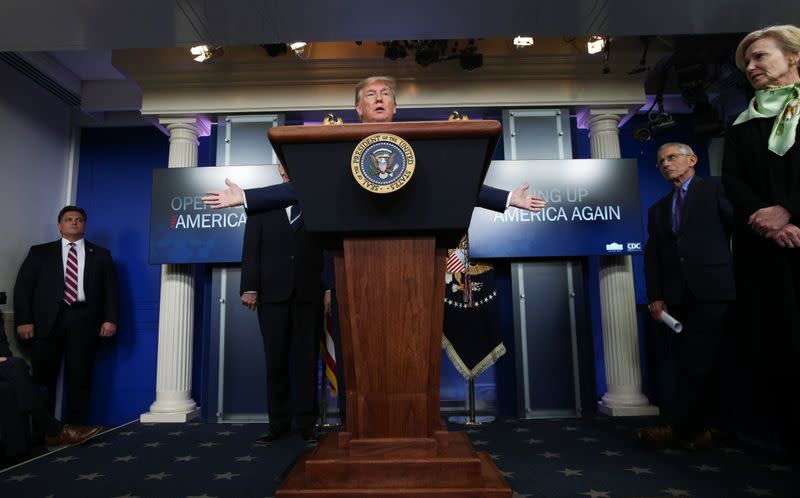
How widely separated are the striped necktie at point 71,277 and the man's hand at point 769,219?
4059 millimetres

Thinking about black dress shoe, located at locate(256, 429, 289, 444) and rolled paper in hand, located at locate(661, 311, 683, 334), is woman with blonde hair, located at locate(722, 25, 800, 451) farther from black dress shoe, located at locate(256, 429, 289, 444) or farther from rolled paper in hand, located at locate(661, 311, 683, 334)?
black dress shoe, located at locate(256, 429, 289, 444)

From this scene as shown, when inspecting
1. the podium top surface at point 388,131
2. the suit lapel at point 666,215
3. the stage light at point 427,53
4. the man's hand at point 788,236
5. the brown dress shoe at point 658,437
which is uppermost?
the stage light at point 427,53

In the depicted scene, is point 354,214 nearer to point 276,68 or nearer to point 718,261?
point 718,261

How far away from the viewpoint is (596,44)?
384 cm

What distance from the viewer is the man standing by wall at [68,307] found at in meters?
3.50

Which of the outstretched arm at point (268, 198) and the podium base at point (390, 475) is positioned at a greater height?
the outstretched arm at point (268, 198)

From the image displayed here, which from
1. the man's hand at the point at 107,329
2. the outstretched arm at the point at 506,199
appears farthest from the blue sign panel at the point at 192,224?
the outstretched arm at the point at 506,199

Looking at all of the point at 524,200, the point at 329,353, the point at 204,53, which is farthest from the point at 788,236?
the point at 204,53

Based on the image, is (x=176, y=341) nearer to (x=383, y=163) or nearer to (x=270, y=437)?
(x=270, y=437)

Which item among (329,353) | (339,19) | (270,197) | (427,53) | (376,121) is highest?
(427,53)

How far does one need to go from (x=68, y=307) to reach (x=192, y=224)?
41.5 inches

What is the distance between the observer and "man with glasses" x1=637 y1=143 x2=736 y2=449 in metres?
2.40

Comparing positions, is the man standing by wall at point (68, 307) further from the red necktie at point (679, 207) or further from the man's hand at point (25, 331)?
the red necktie at point (679, 207)

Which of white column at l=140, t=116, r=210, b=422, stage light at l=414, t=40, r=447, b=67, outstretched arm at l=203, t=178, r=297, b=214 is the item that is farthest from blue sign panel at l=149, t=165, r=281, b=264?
outstretched arm at l=203, t=178, r=297, b=214
